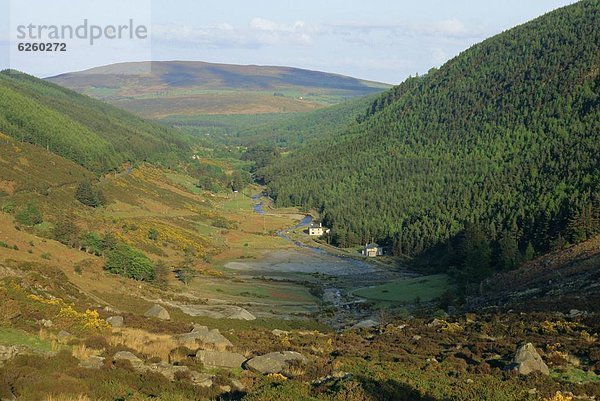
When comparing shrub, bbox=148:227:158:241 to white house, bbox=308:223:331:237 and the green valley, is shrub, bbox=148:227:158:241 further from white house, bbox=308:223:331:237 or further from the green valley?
white house, bbox=308:223:331:237

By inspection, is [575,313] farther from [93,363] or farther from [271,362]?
[93,363]

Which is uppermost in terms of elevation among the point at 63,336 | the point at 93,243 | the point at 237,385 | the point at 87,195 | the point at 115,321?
the point at 237,385

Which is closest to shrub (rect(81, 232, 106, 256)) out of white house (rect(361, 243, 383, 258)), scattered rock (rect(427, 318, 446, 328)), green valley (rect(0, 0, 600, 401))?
green valley (rect(0, 0, 600, 401))

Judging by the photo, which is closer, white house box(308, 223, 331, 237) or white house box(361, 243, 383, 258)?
white house box(361, 243, 383, 258)

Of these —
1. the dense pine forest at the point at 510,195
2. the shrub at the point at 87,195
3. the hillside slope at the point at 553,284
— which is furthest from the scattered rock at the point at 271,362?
the shrub at the point at 87,195

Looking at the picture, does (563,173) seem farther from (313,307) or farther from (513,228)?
(313,307)

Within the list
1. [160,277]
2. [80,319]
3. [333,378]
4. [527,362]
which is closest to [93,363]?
[80,319]
